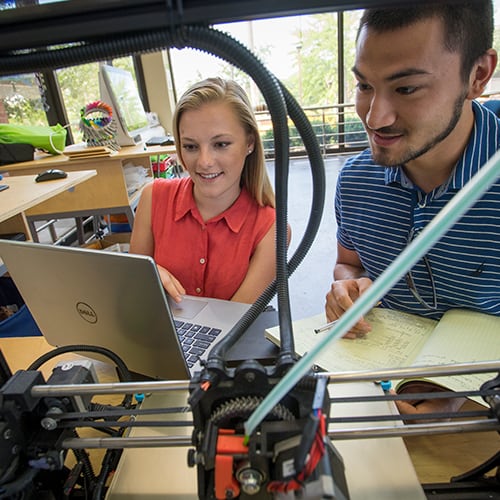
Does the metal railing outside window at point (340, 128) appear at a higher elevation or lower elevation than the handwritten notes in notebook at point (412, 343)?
lower

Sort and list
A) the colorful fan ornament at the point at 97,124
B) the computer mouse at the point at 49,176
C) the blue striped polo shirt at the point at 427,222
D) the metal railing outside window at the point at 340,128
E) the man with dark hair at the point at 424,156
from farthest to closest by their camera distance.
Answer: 1. the metal railing outside window at the point at 340,128
2. the colorful fan ornament at the point at 97,124
3. the computer mouse at the point at 49,176
4. the blue striped polo shirt at the point at 427,222
5. the man with dark hair at the point at 424,156

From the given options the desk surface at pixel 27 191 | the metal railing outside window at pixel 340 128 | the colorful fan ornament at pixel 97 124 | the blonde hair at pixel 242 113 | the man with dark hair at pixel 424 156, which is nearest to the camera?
the man with dark hair at pixel 424 156

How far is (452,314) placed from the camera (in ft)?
2.61

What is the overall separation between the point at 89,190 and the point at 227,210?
1.56m

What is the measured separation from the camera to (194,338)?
817mm

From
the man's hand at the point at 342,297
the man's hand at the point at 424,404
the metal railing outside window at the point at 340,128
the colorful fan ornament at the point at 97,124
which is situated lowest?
the metal railing outside window at the point at 340,128

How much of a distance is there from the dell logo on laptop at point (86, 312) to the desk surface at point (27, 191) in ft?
3.22

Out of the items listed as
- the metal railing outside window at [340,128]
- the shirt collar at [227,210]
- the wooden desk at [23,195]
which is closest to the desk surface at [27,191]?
the wooden desk at [23,195]

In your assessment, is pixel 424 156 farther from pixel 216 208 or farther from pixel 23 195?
pixel 23 195

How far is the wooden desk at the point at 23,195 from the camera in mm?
1575

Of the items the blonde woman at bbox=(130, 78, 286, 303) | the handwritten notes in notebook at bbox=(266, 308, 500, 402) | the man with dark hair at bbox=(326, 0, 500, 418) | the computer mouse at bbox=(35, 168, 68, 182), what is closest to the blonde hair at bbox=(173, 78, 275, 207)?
the blonde woman at bbox=(130, 78, 286, 303)

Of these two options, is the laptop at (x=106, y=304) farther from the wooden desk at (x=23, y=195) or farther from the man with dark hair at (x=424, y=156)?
the wooden desk at (x=23, y=195)

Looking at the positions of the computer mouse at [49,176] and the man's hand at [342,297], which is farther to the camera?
the computer mouse at [49,176]

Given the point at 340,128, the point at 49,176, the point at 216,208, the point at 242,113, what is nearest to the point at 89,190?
the point at 49,176
